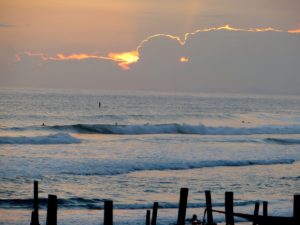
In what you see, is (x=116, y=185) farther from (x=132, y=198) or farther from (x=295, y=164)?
(x=295, y=164)

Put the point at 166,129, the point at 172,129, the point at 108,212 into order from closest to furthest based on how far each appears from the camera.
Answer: the point at 108,212 → the point at 166,129 → the point at 172,129

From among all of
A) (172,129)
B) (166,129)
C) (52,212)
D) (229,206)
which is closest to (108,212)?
(52,212)

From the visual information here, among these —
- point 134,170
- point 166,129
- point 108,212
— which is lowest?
point 108,212

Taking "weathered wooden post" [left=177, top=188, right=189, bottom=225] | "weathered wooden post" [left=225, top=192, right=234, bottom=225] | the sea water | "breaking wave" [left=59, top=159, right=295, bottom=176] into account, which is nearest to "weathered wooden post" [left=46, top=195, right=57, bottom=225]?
"weathered wooden post" [left=177, top=188, right=189, bottom=225]

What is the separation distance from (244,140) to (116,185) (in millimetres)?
31693

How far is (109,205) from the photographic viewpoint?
12953 millimetres

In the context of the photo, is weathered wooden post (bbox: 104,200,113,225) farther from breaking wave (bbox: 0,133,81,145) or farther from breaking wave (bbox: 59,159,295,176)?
breaking wave (bbox: 0,133,81,145)

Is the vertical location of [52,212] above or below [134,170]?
below

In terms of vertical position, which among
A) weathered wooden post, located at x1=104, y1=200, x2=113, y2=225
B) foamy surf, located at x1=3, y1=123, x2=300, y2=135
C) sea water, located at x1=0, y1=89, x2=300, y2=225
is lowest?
weathered wooden post, located at x1=104, y1=200, x2=113, y2=225

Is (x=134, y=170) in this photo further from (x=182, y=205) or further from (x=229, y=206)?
(x=182, y=205)

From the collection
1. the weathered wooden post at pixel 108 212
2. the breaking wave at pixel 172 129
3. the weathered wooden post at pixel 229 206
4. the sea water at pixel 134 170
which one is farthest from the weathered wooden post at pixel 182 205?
the breaking wave at pixel 172 129

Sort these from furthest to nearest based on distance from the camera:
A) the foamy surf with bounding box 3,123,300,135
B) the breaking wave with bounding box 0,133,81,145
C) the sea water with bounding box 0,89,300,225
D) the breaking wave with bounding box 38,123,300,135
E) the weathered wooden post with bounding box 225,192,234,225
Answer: the breaking wave with bounding box 38,123,300,135, the foamy surf with bounding box 3,123,300,135, the breaking wave with bounding box 0,133,81,145, the sea water with bounding box 0,89,300,225, the weathered wooden post with bounding box 225,192,234,225

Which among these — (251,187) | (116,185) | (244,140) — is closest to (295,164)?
(251,187)

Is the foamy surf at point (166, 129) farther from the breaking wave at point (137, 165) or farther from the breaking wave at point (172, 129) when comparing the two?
the breaking wave at point (137, 165)
